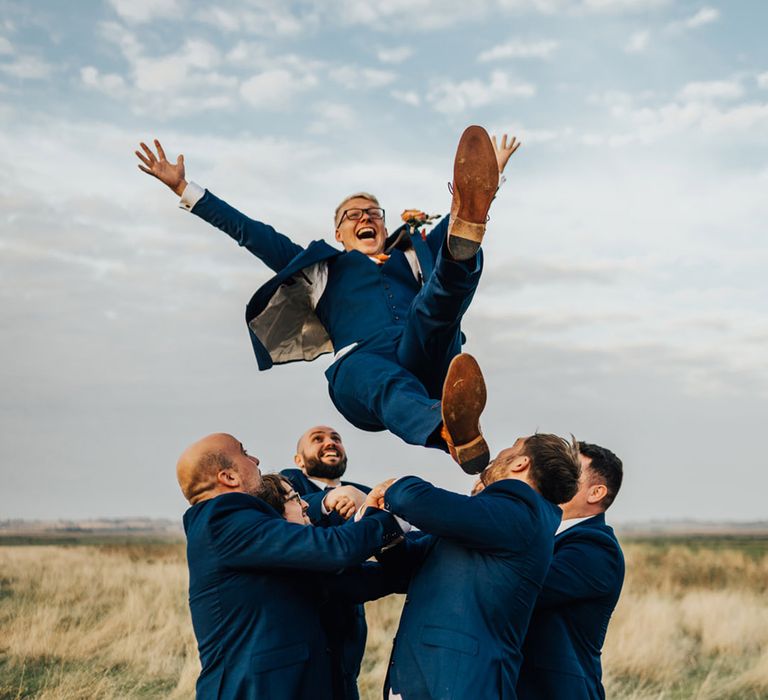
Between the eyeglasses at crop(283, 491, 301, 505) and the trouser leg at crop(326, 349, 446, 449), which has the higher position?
the trouser leg at crop(326, 349, 446, 449)

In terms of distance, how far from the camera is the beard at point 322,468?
20.0ft

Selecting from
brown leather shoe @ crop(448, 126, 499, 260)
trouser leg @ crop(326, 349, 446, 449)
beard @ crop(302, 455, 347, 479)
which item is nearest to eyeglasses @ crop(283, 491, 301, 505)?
trouser leg @ crop(326, 349, 446, 449)

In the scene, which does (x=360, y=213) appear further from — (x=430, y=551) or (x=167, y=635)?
(x=167, y=635)

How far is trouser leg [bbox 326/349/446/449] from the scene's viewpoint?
4.66 metres

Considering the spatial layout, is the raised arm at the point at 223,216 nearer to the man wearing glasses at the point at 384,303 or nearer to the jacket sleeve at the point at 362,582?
the man wearing glasses at the point at 384,303

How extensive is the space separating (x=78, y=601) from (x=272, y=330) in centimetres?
1098

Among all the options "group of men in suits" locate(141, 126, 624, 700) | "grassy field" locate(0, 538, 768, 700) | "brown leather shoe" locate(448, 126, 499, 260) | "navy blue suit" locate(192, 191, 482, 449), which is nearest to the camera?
"group of men in suits" locate(141, 126, 624, 700)

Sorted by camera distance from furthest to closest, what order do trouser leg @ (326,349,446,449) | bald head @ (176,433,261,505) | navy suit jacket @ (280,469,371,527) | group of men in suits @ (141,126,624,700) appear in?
navy suit jacket @ (280,469,371,527)
trouser leg @ (326,349,446,449)
bald head @ (176,433,261,505)
group of men in suits @ (141,126,624,700)

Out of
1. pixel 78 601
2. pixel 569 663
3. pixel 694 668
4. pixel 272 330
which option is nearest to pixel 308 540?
pixel 569 663

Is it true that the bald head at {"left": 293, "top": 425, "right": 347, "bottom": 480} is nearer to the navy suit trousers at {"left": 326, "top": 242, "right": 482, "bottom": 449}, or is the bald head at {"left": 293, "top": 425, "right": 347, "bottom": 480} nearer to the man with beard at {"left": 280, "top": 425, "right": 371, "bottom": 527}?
the man with beard at {"left": 280, "top": 425, "right": 371, "bottom": 527}

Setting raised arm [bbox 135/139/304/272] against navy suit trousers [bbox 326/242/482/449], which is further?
raised arm [bbox 135/139/304/272]

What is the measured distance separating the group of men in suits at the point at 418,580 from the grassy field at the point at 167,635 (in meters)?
6.14

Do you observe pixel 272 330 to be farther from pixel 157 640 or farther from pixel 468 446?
pixel 157 640

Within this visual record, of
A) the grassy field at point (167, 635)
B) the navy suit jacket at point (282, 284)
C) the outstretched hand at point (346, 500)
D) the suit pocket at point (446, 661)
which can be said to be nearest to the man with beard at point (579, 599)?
the suit pocket at point (446, 661)
